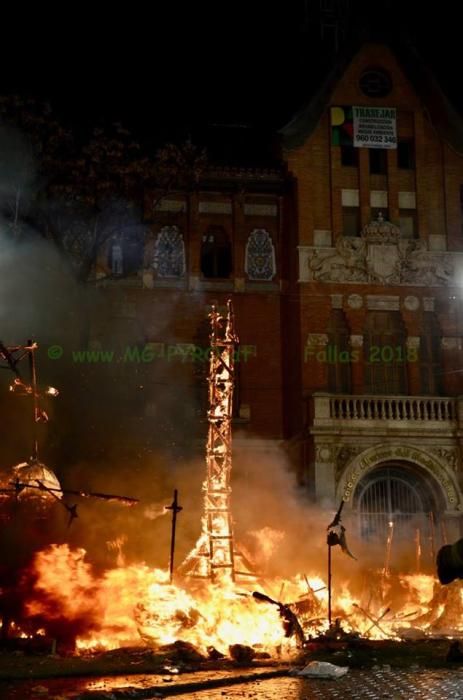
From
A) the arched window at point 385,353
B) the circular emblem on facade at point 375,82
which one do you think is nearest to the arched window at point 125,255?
the arched window at point 385,353

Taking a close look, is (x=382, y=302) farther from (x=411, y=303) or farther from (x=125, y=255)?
(x=125, y=255)

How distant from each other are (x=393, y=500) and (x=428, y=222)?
30.9 feet

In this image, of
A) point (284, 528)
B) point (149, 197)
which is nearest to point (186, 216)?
point (149, 197)

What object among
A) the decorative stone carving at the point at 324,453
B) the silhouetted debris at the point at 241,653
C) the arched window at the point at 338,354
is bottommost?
the silhouetted debris at the point at 241,653

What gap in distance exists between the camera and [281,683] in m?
14.6

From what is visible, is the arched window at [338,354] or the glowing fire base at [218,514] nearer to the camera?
the glowing fire base at [218,514]

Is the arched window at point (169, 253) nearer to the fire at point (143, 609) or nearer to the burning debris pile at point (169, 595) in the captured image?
the burning debris pile at point (169, 595)

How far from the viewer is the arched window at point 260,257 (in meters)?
30.1

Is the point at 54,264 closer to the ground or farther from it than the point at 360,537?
farther from it

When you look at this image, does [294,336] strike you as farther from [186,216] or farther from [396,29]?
[396,29]

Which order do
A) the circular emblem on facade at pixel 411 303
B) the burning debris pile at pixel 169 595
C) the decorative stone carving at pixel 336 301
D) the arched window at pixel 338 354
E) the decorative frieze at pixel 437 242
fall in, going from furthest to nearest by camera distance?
the decorative frieze at pixel 437 242 → the circular emblem on facade at pixel 411 303 → the decorative stone carving at pixel 336 301 → the arched window at pixel 338 354 → the burning debris pile at pixel 169 595

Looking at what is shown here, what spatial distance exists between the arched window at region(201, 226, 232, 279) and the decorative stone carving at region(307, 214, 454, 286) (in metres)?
3.16

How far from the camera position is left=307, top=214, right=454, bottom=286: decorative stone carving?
94.6 feet

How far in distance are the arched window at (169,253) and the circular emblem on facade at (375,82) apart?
26.8 feet
